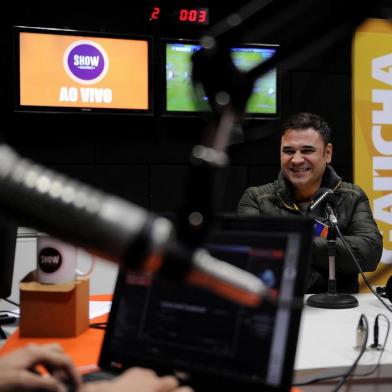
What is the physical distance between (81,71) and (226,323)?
98.3 inches

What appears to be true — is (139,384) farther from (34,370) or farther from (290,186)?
(290,186)

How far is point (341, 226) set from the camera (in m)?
2.32

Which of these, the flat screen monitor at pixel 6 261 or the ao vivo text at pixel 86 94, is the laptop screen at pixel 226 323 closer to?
the flat screen monitor at pixel 6 261

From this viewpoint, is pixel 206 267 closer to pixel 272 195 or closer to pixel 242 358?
pixel 242 358

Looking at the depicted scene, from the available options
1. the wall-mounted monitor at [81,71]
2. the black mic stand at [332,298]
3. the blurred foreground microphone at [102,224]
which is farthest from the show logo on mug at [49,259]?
the wall-mounted monitor at [81,71]

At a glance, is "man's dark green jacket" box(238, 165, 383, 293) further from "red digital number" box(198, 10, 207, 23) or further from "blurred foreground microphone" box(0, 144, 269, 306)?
"blurred foreground microphone" box(0, 144, 269, 306)

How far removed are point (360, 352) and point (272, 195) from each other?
1384 mm

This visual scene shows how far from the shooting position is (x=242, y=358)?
0.76 m

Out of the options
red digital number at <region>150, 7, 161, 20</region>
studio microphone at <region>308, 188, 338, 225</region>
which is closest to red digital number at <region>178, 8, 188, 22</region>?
red digital number at <region>150, 7, 161, 20</region>

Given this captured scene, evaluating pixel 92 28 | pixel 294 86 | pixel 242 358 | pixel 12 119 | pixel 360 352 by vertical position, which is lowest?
pixel 360 352

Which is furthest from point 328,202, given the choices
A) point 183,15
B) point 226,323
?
point 183,15

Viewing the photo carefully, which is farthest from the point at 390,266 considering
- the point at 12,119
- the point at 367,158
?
the point at 367,158

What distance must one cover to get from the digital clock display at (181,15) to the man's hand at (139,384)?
9.32ft

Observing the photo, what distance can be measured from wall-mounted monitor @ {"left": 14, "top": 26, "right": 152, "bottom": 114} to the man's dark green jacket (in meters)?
1.06
